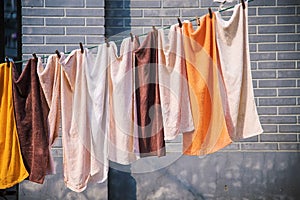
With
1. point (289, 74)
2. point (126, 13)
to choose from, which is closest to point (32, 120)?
point (126, 13)

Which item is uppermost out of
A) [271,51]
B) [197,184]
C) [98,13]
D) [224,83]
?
[98,13]

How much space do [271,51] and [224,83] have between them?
142cm

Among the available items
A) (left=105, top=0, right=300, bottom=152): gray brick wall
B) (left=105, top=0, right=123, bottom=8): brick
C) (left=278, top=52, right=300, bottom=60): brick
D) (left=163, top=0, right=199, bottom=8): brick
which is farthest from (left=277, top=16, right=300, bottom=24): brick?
(left=105, top=0, right=123, bottom=8): brick

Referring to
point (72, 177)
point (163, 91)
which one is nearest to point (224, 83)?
point (163, 91)

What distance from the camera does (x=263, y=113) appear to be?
3.39m

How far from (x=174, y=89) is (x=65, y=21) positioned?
1.38m

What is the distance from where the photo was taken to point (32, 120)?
97.7 inches

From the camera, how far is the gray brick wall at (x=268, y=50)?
3.38 m

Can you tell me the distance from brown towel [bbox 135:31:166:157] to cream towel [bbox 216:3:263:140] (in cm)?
35

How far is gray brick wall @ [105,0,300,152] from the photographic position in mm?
3379

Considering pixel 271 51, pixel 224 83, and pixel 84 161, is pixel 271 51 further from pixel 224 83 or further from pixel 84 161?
pixel 84 161

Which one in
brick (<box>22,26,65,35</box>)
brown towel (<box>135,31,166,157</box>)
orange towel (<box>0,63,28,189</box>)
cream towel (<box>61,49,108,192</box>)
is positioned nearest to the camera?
brown towel (<box>135,31,166,157</box>)

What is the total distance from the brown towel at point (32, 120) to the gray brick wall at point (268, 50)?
1.09 m

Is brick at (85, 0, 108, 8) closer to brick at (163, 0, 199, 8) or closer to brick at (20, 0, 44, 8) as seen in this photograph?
brick at (20, 0, 44, 8)
